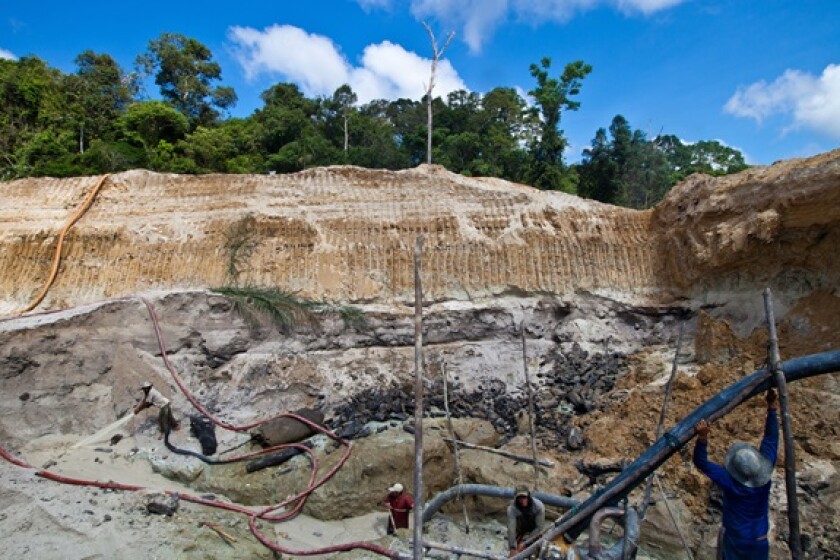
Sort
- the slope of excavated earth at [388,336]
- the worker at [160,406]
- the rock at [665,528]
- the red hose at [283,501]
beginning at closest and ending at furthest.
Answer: the red hose at [283,501] → the rock at [665,528] → the slope of excavated earth at [388,336] → the worker at [160,406]

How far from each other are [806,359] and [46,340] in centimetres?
945

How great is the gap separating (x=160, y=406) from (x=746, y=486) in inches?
304

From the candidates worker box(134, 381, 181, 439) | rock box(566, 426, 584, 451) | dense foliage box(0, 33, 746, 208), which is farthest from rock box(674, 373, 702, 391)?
dense foliage box(0, 33, 746, 208)

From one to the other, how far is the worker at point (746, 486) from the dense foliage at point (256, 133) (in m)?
19.7

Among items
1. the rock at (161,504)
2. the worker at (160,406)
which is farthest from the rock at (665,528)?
the worker at (160,406)

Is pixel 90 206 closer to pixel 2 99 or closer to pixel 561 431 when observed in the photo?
pixel 561 431

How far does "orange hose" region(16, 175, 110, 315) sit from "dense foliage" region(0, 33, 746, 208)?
699 cm

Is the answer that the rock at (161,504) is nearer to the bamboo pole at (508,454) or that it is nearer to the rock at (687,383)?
the bamboo pole at (508,454)

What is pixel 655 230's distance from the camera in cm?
1088

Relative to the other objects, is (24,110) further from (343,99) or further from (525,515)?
(525,515)

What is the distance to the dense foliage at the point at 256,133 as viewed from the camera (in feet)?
70.4

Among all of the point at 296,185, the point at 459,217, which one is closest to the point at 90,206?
the point at 296,185

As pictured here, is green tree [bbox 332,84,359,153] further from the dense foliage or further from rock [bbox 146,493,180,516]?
rock [bbox 146,493,180,516]

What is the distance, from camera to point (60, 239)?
1127cm
